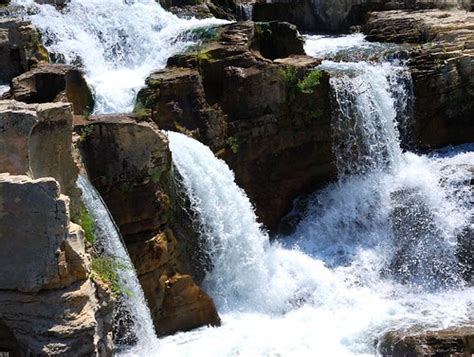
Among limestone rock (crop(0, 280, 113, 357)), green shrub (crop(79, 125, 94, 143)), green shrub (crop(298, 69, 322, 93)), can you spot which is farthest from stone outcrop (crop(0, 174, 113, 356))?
green shrub (crop(298, 69, 322, 93))

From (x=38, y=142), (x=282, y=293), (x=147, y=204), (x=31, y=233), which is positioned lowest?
(x=282, y=293)

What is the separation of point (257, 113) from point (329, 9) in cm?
800

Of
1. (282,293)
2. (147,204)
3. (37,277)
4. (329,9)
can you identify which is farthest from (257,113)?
(329,9)

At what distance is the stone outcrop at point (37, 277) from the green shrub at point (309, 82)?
315 inches

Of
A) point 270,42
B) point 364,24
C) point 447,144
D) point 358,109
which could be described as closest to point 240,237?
point 358,109

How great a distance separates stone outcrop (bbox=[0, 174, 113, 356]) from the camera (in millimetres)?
6203

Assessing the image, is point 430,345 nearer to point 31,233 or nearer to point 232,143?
point 232,143

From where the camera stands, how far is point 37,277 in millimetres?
6238

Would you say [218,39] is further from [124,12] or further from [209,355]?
[209,355]

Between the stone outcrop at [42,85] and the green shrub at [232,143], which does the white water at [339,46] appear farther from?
the stone outcrop at [42,85]

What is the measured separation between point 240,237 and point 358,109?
3.97 m

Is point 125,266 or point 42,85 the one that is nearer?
point 125,266

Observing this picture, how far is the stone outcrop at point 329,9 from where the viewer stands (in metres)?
19.5

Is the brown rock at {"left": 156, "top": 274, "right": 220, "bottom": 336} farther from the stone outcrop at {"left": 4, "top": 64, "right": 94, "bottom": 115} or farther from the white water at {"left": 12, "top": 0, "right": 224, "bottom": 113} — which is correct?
the white water at {"left": 12, "top": 0, "right": 224, "bottom": 113}
